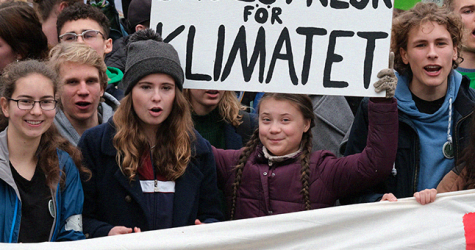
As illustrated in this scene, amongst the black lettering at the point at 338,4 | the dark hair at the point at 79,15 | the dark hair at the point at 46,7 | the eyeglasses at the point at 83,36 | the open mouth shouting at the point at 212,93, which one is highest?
the dark hair at the point at 46,7

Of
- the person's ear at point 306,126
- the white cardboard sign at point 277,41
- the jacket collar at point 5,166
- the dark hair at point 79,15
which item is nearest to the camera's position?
the jacket collar at point 5,166

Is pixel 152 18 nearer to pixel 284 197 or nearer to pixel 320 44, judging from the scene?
pixel 320 44

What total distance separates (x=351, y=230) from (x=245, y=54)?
3.57 feet

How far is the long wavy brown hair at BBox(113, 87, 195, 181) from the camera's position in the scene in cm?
331

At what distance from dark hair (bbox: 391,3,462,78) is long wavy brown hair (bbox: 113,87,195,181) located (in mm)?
1442

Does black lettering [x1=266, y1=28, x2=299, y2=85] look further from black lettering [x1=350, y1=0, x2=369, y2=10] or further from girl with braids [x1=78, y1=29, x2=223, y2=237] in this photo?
girl with braids [x1=78, y1=29, x2=223, y2=237]

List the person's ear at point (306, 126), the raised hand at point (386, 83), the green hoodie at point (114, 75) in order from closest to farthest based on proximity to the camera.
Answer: the raised hand at point (386, 83), the person's ear at point (306, 126), the green hoodie at point (114, 75)

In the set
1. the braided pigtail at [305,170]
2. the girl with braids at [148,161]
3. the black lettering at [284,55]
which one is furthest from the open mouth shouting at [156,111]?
the braided pigtail at [305,170]

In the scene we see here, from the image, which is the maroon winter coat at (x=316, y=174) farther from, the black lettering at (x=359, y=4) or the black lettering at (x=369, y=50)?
the black lettering at (x=359, y=4)

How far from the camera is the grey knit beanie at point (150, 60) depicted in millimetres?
3289

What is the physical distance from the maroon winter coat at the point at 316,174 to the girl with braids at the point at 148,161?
0.20 m

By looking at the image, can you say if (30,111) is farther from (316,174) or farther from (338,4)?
(338,4)

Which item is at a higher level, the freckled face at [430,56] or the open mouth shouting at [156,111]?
the freckled face at [430,56]

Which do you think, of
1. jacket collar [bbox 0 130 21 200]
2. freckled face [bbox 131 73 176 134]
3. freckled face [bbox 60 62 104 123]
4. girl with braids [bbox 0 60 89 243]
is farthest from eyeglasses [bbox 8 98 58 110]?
freckled face [bbox 60 62 104 123]
